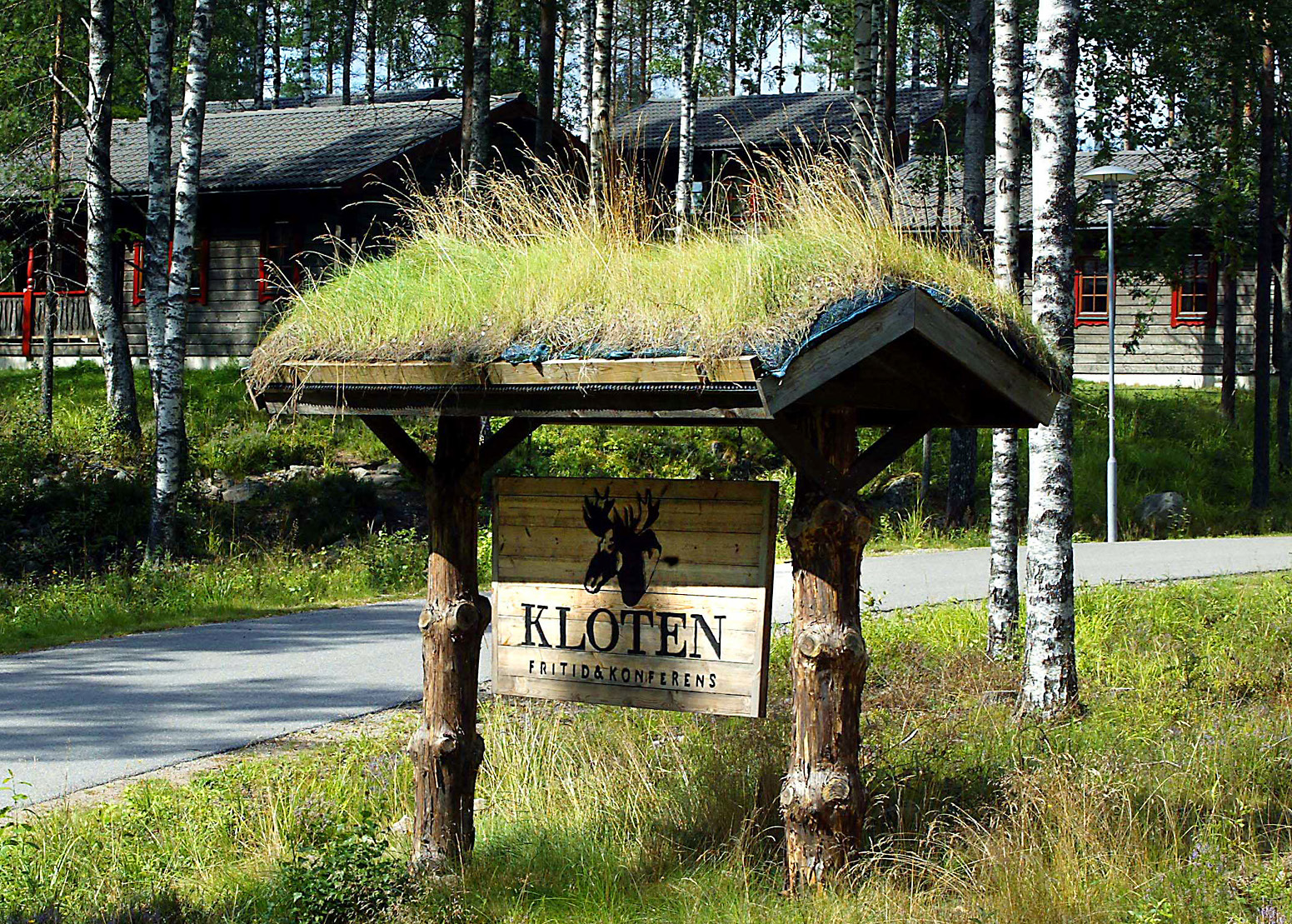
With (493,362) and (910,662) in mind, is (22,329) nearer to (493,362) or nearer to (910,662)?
(910,662)

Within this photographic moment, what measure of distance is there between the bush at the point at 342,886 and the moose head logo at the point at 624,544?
4.28ft

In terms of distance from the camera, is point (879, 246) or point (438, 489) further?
point (438, 489)

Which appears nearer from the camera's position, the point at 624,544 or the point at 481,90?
the point at 624,544

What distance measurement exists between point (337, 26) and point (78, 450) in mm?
42124

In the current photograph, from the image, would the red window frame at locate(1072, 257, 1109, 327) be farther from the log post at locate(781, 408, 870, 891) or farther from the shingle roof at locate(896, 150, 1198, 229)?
the log post at locate(781, 408, 870, 891)

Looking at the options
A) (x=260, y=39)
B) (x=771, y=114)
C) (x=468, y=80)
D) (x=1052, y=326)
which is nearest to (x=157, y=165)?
(x=468, y=80)

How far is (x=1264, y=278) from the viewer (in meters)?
24.1

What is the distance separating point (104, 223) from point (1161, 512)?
16670 mm

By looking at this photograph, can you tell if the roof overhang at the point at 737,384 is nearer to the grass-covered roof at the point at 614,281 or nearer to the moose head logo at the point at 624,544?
the grass-covered roof at the point at 614,281

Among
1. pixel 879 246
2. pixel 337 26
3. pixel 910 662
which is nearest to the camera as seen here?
pixel 879 246

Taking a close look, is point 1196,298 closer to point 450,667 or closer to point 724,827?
point 724,827

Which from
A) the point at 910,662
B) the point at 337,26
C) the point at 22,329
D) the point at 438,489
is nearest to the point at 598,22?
the point at 910,662

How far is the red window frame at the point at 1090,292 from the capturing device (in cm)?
3097

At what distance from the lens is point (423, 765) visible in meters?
5.16
